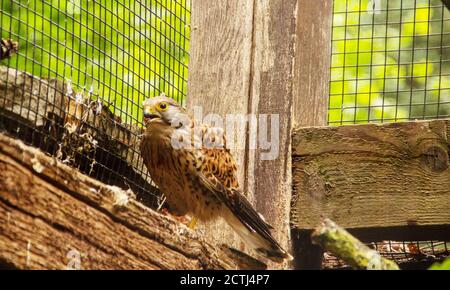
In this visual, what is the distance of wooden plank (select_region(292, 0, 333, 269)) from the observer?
3.84m

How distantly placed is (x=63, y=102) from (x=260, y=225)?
0.96 metres

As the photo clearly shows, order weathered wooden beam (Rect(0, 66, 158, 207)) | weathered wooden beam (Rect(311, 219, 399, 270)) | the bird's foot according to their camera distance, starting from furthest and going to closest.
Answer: the bird's foot < weathered wooden beam (Rect(0, 66, 158, 207)) < weathered wooden beam (Rect(311, 219, 399, 270))

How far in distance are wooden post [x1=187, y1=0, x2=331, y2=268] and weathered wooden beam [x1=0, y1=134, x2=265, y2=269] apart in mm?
682

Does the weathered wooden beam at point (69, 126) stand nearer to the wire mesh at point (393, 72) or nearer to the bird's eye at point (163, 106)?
the bird's eye at point (163, 106)

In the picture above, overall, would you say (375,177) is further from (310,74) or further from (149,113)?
(149,113)

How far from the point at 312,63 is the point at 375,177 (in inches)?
23.8

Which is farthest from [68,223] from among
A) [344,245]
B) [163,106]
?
[163,106]

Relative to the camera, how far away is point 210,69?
401cm

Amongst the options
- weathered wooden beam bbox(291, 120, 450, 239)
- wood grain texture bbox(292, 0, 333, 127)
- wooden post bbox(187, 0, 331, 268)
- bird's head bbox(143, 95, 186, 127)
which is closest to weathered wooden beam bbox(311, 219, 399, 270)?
weathered wooden beam bbox(291, 120, 450, 239)

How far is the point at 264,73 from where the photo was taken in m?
3.91

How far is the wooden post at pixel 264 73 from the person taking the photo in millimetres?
3814

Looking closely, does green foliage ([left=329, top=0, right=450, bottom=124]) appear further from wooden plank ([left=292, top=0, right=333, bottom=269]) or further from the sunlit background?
wooden plank ([left=292, top=0, right=333, bottom=269])

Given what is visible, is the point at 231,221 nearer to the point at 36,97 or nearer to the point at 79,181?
the point at 36,97
